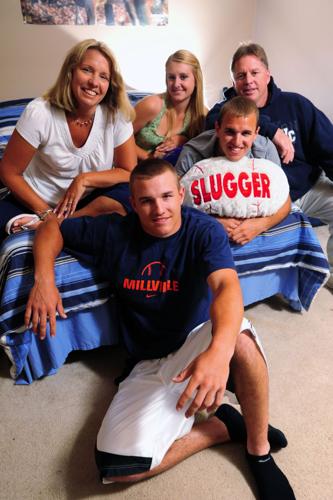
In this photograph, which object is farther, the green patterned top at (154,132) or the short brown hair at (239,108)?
the green patterned top at (154,132)

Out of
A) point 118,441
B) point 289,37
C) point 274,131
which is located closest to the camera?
point 118,441

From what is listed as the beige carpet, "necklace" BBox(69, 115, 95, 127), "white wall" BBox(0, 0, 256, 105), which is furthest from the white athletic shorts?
"white wall" BBox(0, 0, 256, 105)

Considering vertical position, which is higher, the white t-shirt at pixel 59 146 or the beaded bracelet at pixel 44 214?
the white t-shirt at pixel 59 146

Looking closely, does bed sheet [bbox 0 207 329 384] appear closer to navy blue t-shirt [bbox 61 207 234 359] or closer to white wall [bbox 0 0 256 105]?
navy blue t-shirt [bbox 61 207 234 359]

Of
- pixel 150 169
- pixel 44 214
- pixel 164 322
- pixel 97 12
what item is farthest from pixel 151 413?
pixel 97 12

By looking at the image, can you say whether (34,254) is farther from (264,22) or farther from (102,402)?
(264,22)

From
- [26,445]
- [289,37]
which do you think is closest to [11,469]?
[26,445]

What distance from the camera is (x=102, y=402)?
1414 mm

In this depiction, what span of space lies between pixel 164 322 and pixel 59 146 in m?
0.83

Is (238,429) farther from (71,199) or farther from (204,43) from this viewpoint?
(204,43)

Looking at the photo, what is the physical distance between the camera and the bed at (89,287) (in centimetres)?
135

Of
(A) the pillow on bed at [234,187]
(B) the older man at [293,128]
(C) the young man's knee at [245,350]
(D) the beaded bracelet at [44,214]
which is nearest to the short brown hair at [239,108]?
(A) the pillow on bed at [234,187]

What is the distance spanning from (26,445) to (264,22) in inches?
134

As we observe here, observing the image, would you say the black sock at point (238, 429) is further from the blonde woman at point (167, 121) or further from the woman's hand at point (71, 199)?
the blonde woman at point (167, 121)
